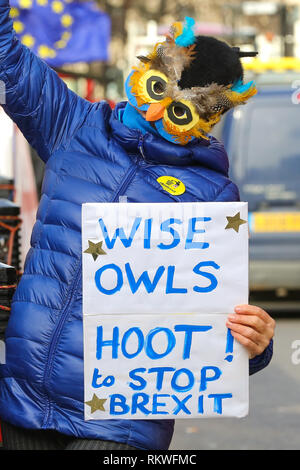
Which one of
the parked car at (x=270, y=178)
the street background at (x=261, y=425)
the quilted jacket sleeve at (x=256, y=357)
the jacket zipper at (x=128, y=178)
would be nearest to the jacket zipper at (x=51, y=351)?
the jacket zipper at (x=128, y=178)

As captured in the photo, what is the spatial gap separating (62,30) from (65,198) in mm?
12101

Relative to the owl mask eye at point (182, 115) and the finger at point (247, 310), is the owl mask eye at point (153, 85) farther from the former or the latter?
the finger at point (247, 310)

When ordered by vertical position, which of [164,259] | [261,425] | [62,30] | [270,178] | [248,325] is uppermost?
[62,30]

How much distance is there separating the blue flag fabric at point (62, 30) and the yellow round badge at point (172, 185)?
10.5m

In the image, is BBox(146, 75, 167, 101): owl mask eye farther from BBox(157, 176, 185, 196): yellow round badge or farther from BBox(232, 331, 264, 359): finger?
BBox(232, 331, 264, 359): finger

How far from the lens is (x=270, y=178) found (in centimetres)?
1111

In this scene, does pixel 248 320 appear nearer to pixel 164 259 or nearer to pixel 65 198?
pixel 164 259

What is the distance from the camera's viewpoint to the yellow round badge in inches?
110

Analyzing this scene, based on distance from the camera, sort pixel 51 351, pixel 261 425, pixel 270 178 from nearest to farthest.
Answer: pixel 51 351 < pixel 261 425 < pixel 270 178

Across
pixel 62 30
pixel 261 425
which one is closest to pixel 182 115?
pixel 261 425

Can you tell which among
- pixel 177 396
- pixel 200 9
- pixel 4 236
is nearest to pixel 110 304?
pixel 177 396

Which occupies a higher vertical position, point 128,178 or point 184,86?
point 184,86

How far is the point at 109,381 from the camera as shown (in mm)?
2668

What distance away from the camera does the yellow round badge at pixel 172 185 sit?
9.17 ft
